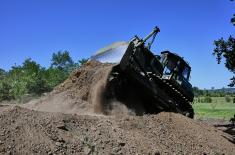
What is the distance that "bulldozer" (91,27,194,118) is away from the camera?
16438mm

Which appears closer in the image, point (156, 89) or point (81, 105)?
point (81, 105)

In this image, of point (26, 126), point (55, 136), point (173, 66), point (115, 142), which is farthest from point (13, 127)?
point (173, 66)

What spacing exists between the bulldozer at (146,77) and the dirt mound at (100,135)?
1853mm

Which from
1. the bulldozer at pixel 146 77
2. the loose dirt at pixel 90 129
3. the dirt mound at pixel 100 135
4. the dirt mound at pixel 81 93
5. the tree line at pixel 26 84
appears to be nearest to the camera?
the dirt mound at pixel 100 135

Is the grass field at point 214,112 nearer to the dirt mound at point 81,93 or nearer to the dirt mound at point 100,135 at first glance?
the dirt mound at point 81,93

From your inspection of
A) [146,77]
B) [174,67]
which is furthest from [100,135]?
[174,67]

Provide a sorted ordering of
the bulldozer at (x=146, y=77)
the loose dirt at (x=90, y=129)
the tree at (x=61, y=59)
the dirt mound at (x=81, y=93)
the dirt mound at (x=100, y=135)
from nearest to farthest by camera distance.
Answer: the dirt mound at (x=100, y=135)
the loose dirt at (x=90, y=129)
the dirt mound at (x=81, y=93)
the bulldozer at (x=146, y=77)
the tree at (x=61, y=59)

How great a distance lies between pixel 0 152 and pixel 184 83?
40.1 feet

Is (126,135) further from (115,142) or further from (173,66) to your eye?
(173,66)

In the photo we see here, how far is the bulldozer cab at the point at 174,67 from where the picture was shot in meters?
19.2

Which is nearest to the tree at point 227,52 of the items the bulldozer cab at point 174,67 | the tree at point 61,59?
the bulldozer cab at point 174,67

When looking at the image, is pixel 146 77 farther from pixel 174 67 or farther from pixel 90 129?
pixel 90 129

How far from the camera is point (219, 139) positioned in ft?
51.1

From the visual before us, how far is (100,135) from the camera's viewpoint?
38.9 feet
